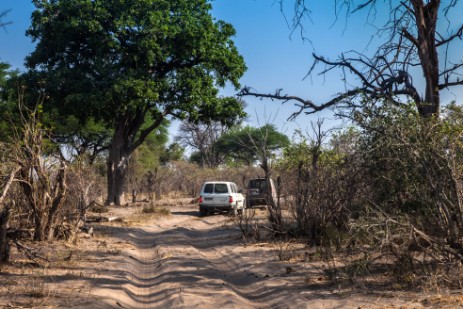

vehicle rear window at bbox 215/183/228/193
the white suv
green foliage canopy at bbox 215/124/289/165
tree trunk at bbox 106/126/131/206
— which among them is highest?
green foliage canopy at bbox 215/124/289/165

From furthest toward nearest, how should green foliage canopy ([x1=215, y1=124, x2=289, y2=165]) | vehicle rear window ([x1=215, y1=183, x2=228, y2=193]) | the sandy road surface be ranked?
green foliage canopy ([x1=215, y1=124, x2=289, y2=165]), vehicle rear window ([x1=215, y1=183, x2=228, y2=193]), the sandy road surface

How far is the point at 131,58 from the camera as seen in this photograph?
23.2 meters

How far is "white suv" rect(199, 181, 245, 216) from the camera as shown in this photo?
2362 centimetres

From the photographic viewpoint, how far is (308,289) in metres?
7.71

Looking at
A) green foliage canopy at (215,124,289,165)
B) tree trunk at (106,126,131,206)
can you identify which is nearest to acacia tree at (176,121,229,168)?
green foliage canopy at (215,124,289,165)

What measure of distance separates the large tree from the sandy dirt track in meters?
9.92

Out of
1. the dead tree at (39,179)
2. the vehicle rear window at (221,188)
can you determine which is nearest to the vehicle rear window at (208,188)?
the vehicle rear window at (221,188)

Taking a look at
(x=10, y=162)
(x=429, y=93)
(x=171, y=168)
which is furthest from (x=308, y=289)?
(x=171, y=168)

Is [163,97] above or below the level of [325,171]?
above

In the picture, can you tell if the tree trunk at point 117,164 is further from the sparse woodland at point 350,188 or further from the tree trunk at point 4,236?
the tree trunk at point 4,236

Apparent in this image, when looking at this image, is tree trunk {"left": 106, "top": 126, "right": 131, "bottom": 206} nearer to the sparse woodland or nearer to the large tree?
the large tree

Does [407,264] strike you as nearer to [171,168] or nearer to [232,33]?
[232,33]

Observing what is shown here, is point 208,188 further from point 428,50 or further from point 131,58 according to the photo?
point 428,50

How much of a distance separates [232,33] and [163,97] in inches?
189
